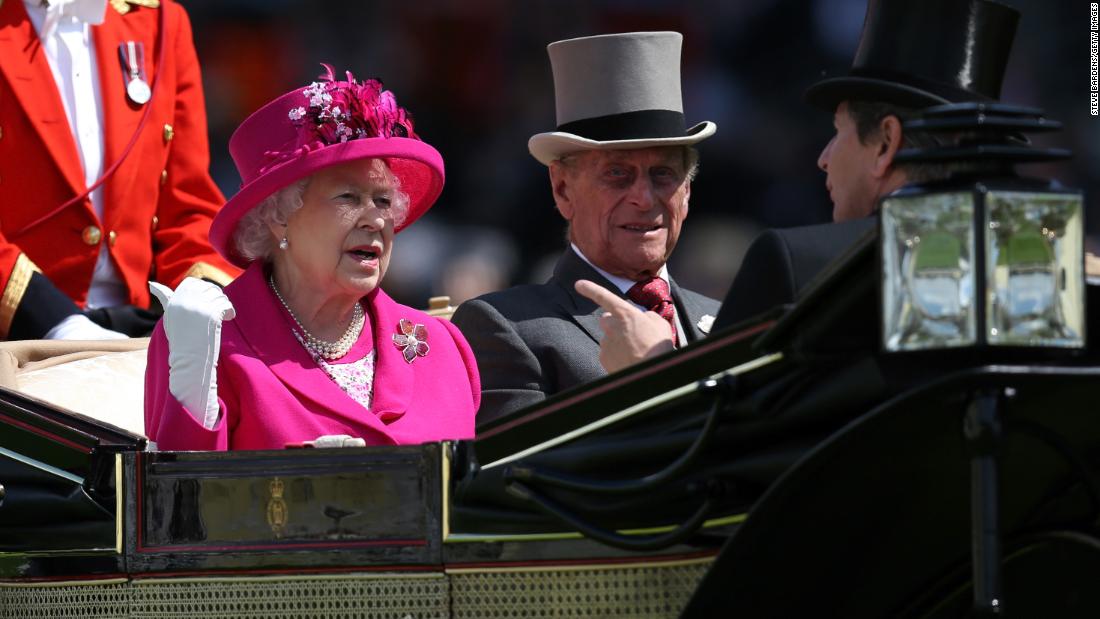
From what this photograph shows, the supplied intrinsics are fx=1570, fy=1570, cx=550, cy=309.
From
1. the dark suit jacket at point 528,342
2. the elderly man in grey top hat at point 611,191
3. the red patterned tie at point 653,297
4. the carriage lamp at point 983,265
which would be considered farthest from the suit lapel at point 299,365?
the carriage lamp at point 983,265

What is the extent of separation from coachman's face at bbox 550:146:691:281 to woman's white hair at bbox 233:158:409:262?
23.7 inches

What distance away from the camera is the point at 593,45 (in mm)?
3641

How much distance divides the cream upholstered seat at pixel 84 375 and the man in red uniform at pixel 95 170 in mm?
224

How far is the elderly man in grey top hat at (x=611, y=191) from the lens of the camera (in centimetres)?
335

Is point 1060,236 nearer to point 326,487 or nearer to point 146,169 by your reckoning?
point 326,487

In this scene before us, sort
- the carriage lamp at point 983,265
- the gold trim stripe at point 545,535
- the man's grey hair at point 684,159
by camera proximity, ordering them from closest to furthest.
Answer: the carriage lamp at point 983,265 < the gold trim stripe at point 545,535 < the man's grey hair at point 684,159

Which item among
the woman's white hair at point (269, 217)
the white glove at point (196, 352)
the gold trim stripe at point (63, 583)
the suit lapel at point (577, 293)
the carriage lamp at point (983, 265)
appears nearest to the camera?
the carriage lamp at point (983, 265)

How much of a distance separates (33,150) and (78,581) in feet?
5.09

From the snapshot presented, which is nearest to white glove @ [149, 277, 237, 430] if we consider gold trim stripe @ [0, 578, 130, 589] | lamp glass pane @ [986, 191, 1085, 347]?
gold trim stripe @ [0, 578, 130, 589]

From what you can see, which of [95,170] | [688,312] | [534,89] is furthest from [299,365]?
[534,89]

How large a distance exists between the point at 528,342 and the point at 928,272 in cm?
176

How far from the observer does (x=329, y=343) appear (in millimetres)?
2885

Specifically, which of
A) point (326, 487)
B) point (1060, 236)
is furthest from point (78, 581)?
point (1060, 236)

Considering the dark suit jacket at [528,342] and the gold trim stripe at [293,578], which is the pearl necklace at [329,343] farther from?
the gold trim stripe at [293,578]
